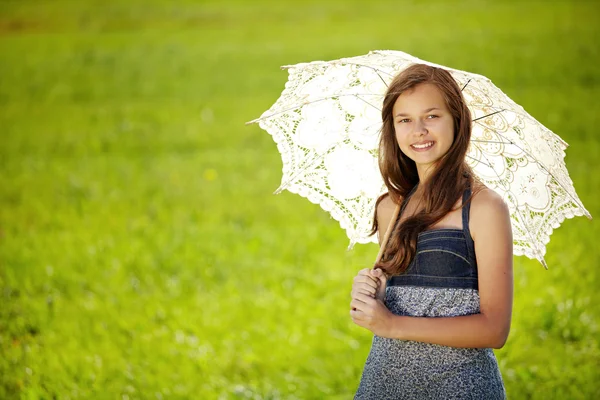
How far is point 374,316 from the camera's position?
94.7 inches

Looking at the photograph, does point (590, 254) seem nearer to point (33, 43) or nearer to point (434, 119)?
point (434, 119)

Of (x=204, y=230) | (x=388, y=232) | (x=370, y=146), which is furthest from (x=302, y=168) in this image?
(x=204, y=230)

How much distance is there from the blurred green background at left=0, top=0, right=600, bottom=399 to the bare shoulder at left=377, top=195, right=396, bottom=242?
1.83m

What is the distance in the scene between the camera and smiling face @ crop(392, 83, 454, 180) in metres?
2.53

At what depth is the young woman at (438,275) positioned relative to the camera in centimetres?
236

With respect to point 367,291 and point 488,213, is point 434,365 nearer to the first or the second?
point 367,291

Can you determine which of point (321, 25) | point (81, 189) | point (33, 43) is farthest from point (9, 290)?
point (321, 25)

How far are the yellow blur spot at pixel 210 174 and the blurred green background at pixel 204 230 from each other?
0.08 ft

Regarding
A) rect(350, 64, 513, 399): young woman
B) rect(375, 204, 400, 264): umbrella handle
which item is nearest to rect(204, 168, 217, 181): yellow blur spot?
rect(375, 204, 400, 264): umbrella handle

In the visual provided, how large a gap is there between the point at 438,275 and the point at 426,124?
51cm

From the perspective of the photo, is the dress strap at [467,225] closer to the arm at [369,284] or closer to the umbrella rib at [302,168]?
the arm at [369,284]

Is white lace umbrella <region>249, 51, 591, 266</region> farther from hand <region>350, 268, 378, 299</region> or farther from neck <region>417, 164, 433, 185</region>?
hand <region>350, 268, 378, 299</region>

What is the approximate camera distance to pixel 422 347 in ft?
8.21

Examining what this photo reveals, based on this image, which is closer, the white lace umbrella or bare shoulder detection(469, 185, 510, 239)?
bare shoulder detection(469, 185, 510, 239)
